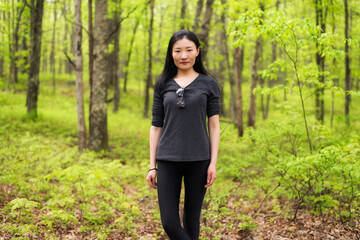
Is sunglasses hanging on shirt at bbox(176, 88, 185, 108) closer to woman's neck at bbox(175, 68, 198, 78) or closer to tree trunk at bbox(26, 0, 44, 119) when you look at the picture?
woman's neck at bbox(175, 68, 198, 78)

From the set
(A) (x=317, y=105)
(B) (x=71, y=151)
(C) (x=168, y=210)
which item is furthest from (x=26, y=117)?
(A) (x=317, y=105)

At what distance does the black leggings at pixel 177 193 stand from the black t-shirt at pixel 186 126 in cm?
10

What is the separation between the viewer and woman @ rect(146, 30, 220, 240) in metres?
2.59

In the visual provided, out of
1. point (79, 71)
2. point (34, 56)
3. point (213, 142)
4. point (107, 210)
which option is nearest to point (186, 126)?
point (213, 142)

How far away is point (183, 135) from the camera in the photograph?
2.59 meters

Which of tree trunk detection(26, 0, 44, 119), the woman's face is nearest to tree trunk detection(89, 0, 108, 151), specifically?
tree trunk detection(26, 0, 44, 119)

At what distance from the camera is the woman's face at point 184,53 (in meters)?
2.73

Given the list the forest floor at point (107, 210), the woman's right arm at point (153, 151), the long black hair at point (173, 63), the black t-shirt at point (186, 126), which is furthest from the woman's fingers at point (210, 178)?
the forest floor at point (107, 210)

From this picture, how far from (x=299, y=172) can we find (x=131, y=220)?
9.09 ft

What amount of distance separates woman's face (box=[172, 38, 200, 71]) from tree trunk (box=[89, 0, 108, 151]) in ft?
22.9

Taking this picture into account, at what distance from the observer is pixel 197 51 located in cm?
285

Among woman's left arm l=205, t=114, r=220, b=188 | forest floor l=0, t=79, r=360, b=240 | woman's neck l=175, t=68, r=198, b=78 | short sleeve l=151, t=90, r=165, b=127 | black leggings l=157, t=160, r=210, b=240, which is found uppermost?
woman's neck l=175, t=68, r=198, b=78

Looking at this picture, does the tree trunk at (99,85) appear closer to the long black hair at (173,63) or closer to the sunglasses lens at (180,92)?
the long black hair at (173,63)

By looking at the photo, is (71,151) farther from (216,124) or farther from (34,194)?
(216,124)
